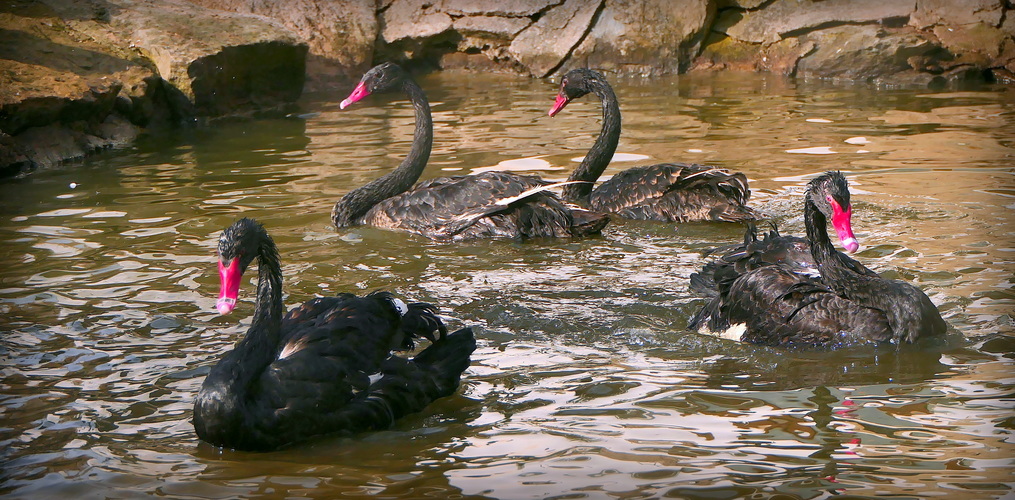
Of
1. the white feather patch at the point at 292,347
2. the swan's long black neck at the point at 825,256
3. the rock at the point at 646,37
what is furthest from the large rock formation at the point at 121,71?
the swan's long black neck at the point at 825,256

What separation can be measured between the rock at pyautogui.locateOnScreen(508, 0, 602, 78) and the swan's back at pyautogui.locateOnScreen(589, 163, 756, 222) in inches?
235

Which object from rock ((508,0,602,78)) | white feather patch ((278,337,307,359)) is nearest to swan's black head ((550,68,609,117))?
white feather patch ((278,337,307,359))

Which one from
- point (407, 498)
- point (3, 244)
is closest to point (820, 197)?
point (407, 498)

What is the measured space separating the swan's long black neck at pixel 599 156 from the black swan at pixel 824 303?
264cm

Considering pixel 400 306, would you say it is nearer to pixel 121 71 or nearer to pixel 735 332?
pixel 735 332

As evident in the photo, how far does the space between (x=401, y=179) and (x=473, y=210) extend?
996 mm

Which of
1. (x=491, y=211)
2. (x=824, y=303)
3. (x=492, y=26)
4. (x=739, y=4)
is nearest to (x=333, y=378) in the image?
(x=824, y=303)

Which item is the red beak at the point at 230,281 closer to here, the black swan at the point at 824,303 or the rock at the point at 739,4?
the black swan at the point at 824,303

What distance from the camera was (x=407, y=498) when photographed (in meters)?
3.37

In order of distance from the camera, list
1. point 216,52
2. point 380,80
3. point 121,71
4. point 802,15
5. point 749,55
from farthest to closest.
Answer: point 749,55, point 802,15, point 216,52, point 121,71, point 380,80

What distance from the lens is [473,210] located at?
6.77 m

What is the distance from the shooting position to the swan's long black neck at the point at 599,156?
24.9 ft

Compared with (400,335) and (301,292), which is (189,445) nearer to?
(400,335)

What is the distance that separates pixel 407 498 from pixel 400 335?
997 mm
